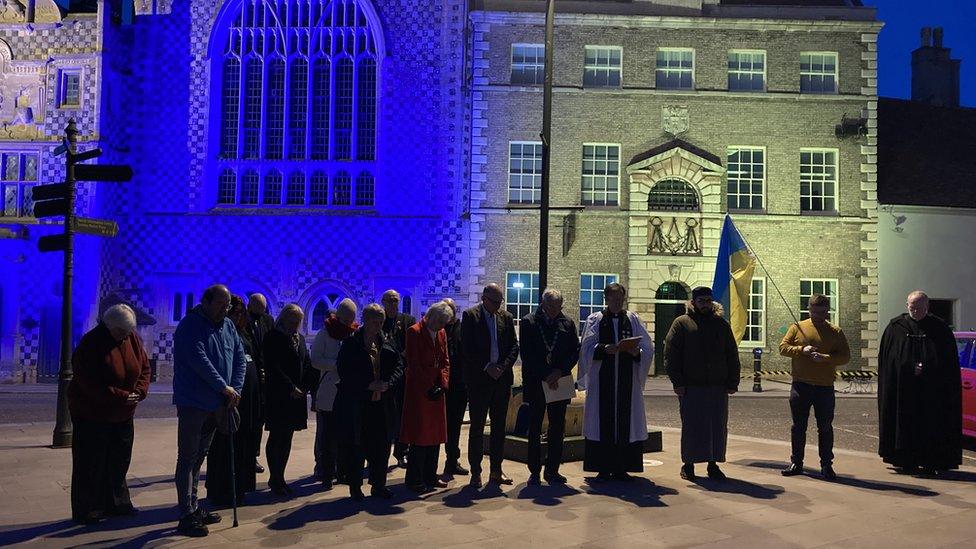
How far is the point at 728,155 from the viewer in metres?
25.5

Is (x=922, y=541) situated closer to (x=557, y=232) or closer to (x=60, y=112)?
(x=557, y=232)

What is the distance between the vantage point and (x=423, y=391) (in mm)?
8617

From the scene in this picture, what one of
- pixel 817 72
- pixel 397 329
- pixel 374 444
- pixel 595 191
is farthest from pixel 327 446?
pixel 817 72

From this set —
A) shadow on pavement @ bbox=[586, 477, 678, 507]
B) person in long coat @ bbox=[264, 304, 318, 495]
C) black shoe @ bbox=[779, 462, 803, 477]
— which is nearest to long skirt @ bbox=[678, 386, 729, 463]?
shadow on pavement @ bbox=[586, 477, 678, 507]

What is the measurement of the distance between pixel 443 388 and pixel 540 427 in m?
1.16

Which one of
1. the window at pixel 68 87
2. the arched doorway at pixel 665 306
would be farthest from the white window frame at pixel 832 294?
the window at pixel 68 87

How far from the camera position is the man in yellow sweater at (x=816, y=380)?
9500 mm

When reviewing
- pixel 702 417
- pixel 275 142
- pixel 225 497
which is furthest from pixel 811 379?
pixel 275 142

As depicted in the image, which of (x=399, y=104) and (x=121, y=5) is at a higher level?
(x=121, y=5)

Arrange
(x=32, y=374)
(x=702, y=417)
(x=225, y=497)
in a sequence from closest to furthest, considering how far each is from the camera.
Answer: (x=225, y=497) < (x=702, y=417) < (x=32, y=374)

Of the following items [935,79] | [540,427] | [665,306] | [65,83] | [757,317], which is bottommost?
[540,427]

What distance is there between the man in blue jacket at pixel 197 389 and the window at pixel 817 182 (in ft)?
71.1

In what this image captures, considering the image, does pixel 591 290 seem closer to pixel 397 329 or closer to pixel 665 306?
pixel 665 306

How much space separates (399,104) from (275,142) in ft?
12.4
